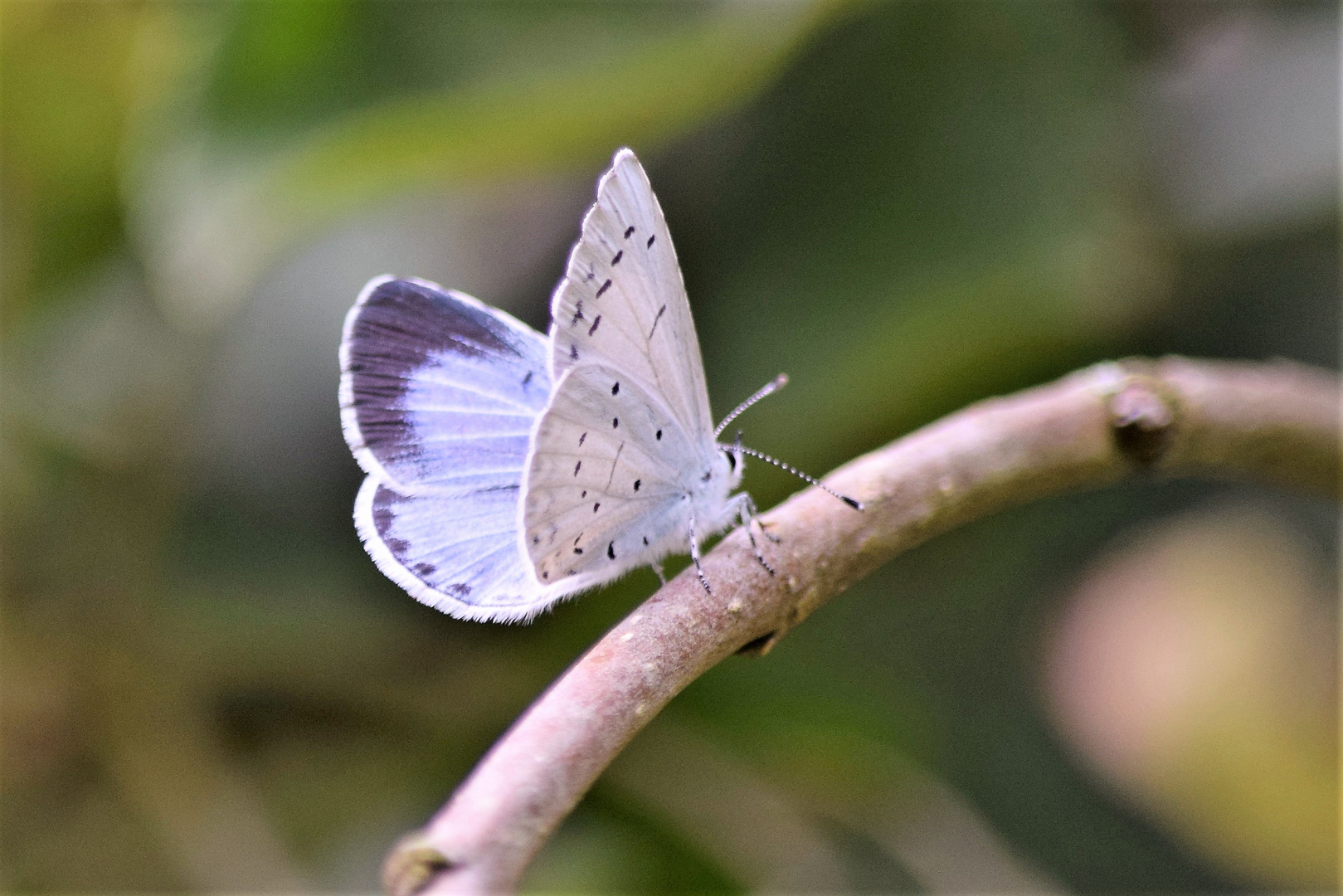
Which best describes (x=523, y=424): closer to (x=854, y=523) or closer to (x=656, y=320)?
(x=656, y=320)

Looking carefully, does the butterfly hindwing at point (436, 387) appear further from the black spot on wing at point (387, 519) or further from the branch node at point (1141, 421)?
the branch node at point (1141, 421)

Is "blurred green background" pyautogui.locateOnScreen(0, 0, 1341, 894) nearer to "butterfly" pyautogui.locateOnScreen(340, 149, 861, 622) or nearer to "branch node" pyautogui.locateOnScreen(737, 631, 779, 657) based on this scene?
Answer: "butterfly" pyautogui.locateOnScreen(340, 149, 861, 622)

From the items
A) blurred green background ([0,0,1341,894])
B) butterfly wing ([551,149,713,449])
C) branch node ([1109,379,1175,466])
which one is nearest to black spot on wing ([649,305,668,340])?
butterfly wing ([551,149,713,449])

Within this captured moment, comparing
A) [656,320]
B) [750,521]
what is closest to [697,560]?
[750,521]

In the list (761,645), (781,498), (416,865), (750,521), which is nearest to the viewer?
(416,865)

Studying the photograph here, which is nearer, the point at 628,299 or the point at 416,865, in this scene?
the point at 416,865

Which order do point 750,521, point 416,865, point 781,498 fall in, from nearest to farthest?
point 416,865 → point 750,521 → point 781,498

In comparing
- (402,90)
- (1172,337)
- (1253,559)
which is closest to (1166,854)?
(1253,559)

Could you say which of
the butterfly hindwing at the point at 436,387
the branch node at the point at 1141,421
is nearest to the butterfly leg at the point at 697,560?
the butterfly hindwing at the point at 436,387
